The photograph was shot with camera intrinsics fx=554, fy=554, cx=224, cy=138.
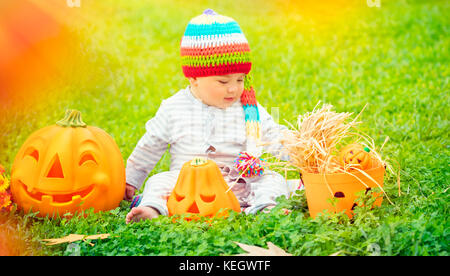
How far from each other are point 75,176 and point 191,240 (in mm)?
1033

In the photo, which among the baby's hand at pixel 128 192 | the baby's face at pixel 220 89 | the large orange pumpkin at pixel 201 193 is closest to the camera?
the large orange pumpkin at pixel 201 193

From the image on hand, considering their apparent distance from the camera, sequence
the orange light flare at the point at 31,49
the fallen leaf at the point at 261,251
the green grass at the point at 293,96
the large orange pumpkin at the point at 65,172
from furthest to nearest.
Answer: the orange light flare at the point at 31,49 < the large orange pumpkin at the point at 65,172 < the green grass at the point at 293,96 < the fallen leaf at the point at 261,251

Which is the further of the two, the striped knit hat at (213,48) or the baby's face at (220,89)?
the baby's face at (220,89)

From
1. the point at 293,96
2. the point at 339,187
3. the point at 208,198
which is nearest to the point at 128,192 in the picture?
the point at 208,198

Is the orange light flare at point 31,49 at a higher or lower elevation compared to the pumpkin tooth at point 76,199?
higher

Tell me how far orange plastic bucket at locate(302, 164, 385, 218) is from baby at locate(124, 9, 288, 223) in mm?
400

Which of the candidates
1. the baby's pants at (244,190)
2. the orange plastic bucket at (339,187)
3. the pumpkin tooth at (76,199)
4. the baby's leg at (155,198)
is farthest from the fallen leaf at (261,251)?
the pumpkin tooth at (76,199)

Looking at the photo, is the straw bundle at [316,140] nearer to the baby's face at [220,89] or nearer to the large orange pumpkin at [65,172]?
the baby's face at [220,89]

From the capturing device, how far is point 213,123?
3.92m

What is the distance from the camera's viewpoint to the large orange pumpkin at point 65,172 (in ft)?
11.6

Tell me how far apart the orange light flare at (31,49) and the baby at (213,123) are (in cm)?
260

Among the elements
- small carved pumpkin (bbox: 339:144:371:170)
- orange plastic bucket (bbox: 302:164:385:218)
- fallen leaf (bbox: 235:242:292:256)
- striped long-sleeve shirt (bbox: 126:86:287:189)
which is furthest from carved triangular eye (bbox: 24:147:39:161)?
small carved pumpkin (bbox: 339:144:371:170)

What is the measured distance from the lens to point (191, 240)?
294cm
